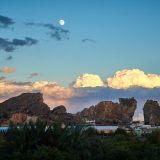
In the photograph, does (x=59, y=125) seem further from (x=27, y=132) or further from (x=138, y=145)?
(x=138, y=145)

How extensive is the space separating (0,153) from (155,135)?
40572mm

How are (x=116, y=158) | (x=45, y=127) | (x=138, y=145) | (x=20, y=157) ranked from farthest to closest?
(x=138, y=145) → (x=116, y=158) → (x=45, y=127) → (x=20, y=157)

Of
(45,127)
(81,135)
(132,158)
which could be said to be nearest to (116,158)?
(132,158)

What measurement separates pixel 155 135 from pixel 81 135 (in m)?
36.0

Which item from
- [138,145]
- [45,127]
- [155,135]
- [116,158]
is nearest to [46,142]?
[45,127]

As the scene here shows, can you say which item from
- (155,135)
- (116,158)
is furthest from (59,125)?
(155,135)

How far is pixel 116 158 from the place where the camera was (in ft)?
161

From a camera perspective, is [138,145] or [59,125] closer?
[59,125]

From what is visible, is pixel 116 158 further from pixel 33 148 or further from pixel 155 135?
pixel 155 135

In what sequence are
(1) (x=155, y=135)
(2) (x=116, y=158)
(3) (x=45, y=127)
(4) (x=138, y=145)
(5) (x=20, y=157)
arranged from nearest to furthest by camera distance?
(5) (x=20, y=157)
(3) (x=45, y=127)
(2) (x=116, y=158)
(4) (x=138, y=145)
(1) (x=155, y=135)

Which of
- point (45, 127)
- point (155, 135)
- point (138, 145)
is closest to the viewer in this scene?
point (45, 127)

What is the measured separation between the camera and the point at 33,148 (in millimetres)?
42719

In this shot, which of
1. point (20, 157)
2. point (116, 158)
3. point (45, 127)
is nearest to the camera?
point (20, 157)

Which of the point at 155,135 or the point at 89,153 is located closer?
the point at 89,153
